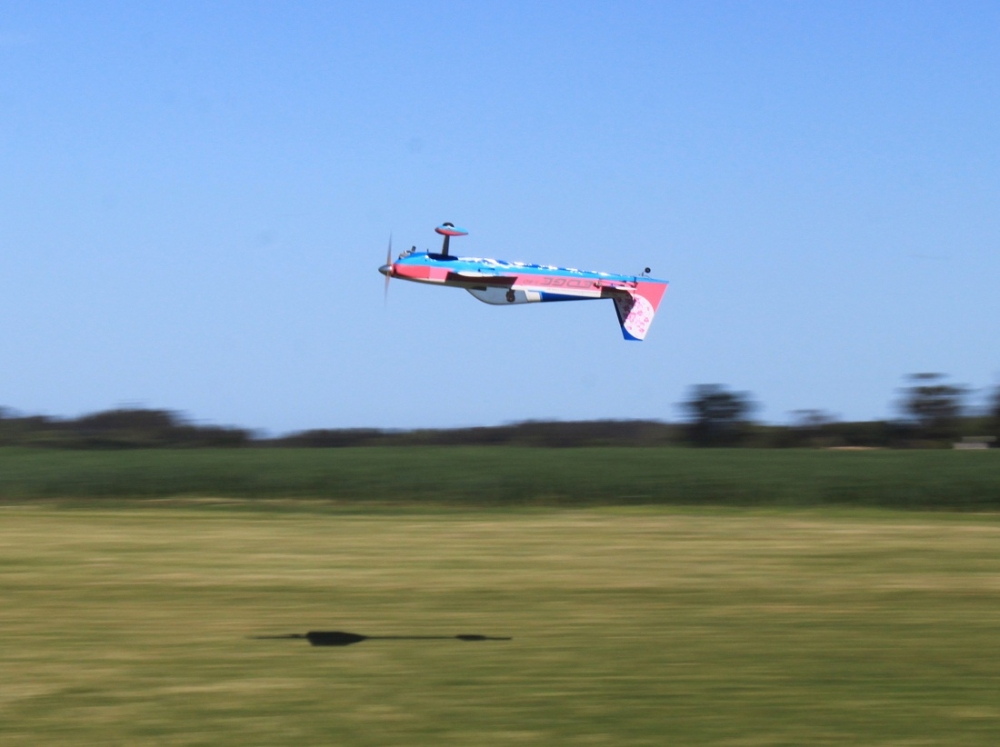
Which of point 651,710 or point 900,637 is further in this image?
point 900,637

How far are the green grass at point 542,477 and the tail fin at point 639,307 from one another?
8952 millimetres

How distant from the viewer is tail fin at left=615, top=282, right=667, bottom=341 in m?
15.1

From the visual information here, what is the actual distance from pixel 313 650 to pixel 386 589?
2.97m

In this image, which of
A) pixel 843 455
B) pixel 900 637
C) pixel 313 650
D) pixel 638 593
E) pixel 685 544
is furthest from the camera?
pixel 843 455

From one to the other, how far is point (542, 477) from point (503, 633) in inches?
601

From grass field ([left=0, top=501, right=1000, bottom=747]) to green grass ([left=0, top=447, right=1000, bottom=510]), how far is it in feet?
21.1

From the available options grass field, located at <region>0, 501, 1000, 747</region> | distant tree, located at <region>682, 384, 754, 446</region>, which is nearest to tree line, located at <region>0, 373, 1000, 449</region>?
distant tree, located at <region>682, 384, 754, 446</region>

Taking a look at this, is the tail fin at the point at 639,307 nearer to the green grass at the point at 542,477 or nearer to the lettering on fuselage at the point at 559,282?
the lettering on fuselage at the point at 559,282

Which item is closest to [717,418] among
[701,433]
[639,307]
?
[701,433]

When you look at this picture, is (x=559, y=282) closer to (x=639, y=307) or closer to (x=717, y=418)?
(x=639, y=307)

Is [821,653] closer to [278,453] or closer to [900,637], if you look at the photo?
[900,637]

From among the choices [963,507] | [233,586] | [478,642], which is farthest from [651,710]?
[963,507]

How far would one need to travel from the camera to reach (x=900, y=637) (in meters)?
9.76

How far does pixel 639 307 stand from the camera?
15.1 meters
